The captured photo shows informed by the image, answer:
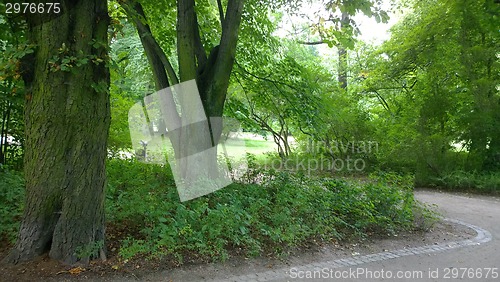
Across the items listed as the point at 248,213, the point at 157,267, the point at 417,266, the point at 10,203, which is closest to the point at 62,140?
the point at 157,267

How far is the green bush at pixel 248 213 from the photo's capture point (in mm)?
5016

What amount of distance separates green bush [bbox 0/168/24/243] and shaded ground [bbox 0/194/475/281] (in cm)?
23

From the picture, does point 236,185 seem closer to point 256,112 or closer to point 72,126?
point 72,126

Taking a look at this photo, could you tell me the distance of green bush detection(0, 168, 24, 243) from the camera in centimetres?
505

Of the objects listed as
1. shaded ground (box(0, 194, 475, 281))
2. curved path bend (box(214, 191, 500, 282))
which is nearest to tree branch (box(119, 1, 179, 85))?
shaded ground (box(0, 194, 475, 281))

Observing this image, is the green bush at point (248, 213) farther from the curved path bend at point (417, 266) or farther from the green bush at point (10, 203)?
the green bush at point (10, 203)

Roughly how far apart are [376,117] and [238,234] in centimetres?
1186

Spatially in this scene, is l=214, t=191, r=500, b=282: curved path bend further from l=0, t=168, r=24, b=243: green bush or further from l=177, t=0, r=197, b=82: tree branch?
l=177, t=0, r=197, b=82: tree branch

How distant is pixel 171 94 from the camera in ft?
26.1

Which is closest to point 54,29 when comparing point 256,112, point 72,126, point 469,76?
point 72,126

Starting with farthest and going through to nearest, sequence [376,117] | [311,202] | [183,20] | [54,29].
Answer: [376,117] < [183,20] < [311,202] < [54,29]

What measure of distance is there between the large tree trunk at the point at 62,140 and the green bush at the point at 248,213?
68 cm

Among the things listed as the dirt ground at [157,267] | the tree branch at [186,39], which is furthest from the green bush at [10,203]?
the tree branch at [186,39]

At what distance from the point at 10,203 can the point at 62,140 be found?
6.74 feet
